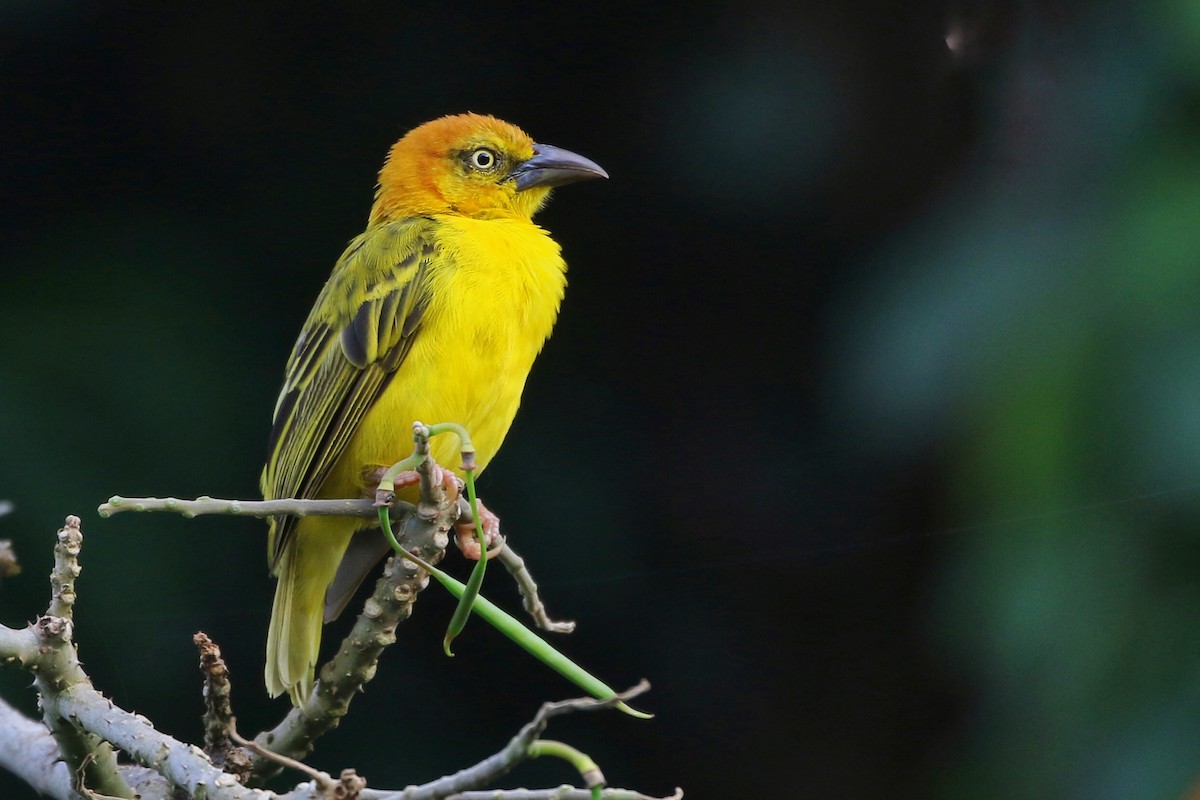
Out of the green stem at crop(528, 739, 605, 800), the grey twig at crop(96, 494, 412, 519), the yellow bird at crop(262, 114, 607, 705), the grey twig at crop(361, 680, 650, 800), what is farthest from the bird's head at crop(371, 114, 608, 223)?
the green stem at crop(528, 739, 605, 800)

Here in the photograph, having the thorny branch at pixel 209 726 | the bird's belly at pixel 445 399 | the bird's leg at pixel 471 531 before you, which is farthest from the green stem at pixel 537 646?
the bird's belly at pixel 445 399

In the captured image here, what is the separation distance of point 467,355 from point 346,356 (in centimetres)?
32

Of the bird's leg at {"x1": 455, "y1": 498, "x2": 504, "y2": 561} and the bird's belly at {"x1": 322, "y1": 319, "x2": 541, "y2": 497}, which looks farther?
the bird's belly at {"x1": 322, "y1": 319, "x2": 541, "y2": 497}

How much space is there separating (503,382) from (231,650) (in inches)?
72.5

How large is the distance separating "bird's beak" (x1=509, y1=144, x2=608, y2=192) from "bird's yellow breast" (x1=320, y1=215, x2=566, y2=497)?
1.46 ft

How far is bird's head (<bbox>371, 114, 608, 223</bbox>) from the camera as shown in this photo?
3.57 metres

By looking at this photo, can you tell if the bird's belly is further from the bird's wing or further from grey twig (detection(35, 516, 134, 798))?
grey twig (detection(35, 516, 134, 798))

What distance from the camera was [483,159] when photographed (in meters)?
3.59

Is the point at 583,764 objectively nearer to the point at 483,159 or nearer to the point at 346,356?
the point at 346,356

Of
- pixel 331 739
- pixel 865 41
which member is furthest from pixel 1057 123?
pixel 331 739

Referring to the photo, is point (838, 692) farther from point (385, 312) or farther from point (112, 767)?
point (112, 767)

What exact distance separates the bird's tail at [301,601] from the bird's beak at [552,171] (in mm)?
1020

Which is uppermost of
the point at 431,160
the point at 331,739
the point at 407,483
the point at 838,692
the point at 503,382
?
the point at 431,160

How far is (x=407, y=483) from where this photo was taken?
9.21 feet
